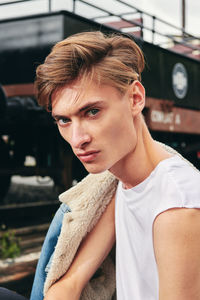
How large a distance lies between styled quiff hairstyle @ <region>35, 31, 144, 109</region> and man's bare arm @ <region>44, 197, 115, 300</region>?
0.66 m

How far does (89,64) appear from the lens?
157cm

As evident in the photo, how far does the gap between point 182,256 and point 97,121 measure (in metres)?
0.57

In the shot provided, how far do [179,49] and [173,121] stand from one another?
2.08 meters

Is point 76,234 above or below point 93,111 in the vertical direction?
below

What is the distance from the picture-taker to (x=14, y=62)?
20.9ft

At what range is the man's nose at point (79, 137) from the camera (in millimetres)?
1580

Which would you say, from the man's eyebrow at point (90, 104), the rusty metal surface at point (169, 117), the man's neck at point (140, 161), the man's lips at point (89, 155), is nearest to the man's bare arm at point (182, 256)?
the man's neck at point (140, 161)

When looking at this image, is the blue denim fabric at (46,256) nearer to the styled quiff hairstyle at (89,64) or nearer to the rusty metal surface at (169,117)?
the styled quiff hairstyle at (89,64)

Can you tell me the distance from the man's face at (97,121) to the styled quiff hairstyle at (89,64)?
0.10ft

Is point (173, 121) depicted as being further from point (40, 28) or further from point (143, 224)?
point (143, 224)

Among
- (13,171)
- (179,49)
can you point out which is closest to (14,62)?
(13,171)

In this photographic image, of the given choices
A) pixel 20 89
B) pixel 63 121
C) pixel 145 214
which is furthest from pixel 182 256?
pixel 20 89

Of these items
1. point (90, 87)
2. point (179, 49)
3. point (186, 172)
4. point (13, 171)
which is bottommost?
point (13, 171)

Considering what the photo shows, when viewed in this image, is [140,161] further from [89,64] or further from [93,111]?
[89,64]
